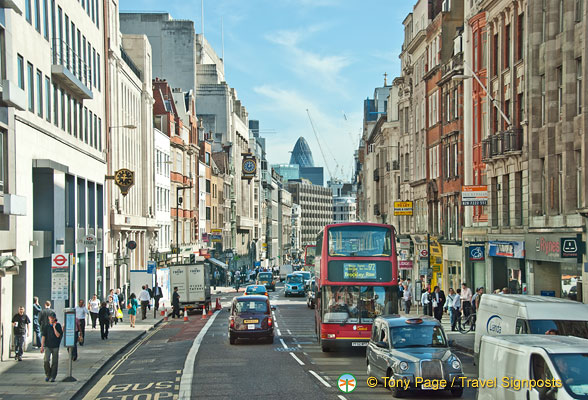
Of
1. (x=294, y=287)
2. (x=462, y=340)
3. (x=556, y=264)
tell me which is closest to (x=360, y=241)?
(x=462, y=340)

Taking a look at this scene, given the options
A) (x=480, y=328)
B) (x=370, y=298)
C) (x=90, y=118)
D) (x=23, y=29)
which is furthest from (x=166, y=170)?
(x=480, y=328)

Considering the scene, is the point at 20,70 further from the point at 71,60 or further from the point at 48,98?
the point at 71,60

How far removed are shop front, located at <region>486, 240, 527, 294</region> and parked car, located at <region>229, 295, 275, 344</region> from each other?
1149 centimetres

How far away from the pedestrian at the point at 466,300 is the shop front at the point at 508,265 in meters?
1.77

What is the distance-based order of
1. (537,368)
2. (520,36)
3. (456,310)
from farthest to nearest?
(520,36), (456,310), (537,368)

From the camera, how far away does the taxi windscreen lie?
31.6 metres

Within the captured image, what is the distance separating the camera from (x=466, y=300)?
37.1m

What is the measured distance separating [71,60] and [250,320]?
16.8m

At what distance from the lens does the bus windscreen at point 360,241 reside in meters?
27.0

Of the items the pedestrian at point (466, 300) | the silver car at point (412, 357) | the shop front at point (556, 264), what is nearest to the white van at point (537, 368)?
the silver car at point (412, 357)

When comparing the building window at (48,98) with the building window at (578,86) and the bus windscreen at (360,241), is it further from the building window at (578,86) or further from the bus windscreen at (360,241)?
the building window at (578,86)

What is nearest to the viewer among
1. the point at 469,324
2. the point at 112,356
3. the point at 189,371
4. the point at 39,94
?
the point at 189,371

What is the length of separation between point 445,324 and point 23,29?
21.9 metres

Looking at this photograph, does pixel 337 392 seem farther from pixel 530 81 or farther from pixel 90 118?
pixel 90 118
